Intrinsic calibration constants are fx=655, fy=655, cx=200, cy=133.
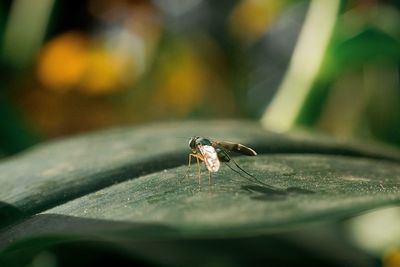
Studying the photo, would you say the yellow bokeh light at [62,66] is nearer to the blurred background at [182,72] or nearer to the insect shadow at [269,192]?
the blurred background at [182,72]

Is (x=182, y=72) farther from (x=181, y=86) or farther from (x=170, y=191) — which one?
(x=170, y=191)

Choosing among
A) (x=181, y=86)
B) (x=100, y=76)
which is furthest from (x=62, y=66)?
(x=181, y=86)

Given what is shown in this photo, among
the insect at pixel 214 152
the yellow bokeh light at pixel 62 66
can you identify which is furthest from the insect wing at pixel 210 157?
the yellow bokeh light at pixel 62 66

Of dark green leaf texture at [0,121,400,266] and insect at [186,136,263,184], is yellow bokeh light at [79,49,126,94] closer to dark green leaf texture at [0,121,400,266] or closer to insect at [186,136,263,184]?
dark green leaf texture at [0,121,400,266]

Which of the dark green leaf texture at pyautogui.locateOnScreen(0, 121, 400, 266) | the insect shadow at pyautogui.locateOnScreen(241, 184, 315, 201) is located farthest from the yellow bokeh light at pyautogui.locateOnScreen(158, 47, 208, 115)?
the insect shadow at pyautogui.locateOnScreen(241, 184, 315, 201)

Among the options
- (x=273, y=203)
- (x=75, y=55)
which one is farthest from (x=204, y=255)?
(x=75, y=55)

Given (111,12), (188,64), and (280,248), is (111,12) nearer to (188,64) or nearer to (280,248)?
(188,64)

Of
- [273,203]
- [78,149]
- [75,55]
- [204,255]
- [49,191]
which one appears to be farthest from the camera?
[75,55]
